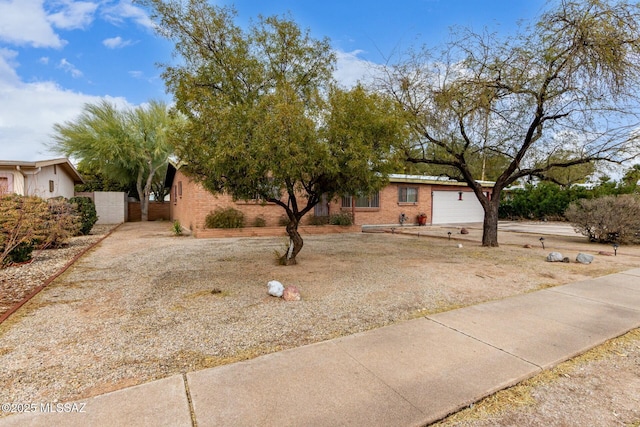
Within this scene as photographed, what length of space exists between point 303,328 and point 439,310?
1965 millimetres

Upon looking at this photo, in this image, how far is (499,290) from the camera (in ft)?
18.2

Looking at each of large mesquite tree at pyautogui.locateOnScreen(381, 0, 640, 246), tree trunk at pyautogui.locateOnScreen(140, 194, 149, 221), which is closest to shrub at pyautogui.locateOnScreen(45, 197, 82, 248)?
large mesquite tree at pyautogui.locateOnScreen(381, 0, 640, 246)

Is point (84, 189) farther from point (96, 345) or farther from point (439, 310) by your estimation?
point (439, 310)

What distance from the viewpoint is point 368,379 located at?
2.69 metres

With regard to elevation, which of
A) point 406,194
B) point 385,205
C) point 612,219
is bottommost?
point 612,219

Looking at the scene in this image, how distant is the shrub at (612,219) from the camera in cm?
1102

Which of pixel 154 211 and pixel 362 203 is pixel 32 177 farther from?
pixel 362 203

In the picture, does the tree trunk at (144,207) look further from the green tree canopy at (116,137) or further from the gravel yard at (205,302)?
the gravel yard at (205,302)

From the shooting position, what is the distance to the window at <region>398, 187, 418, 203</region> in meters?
18.3

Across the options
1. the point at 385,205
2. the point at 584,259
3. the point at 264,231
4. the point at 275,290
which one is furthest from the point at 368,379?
the point at 385,205

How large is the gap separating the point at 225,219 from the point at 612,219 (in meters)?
14.0

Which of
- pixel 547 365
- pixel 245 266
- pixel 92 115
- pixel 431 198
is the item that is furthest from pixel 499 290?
pixel 92 115

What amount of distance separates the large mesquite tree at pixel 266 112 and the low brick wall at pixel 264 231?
6.57 meters

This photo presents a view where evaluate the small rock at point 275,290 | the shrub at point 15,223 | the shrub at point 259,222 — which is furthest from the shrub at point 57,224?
the small rock at point 275,290
